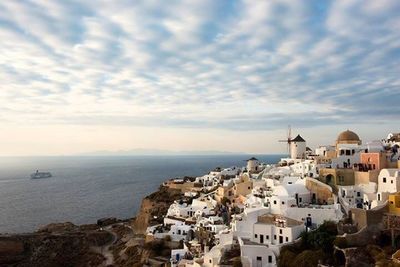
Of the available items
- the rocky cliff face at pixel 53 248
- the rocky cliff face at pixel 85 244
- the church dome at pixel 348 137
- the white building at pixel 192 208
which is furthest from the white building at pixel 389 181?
the rocky cliff face at pixel 53 248

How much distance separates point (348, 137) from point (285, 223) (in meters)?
19.4

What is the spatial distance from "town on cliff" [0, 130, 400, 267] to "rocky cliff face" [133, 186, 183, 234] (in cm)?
35

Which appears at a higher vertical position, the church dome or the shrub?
the church dome

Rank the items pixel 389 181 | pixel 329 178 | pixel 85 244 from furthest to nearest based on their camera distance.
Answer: pixel 85 244, pixel 329 178, pixel 389 181

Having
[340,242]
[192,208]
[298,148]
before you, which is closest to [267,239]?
[340,242]

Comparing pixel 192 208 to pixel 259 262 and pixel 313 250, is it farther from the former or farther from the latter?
pixel 313 250

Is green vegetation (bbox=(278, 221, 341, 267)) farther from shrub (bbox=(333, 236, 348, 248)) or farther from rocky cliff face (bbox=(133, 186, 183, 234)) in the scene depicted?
rocky cliff face (bbox=(133, 186, 183, 234))

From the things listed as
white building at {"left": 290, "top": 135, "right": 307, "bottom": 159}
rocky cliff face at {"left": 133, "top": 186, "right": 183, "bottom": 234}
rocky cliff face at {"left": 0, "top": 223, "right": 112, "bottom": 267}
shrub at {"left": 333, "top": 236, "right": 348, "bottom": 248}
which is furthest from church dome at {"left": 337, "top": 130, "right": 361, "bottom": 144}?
rocky cliff face at {"left": 0, "top": 223, "right": 112, "bottom": 267}

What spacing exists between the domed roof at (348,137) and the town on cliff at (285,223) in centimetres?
11

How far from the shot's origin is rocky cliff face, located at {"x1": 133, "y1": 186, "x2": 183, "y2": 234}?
189 feet

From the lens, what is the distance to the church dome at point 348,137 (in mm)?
47525

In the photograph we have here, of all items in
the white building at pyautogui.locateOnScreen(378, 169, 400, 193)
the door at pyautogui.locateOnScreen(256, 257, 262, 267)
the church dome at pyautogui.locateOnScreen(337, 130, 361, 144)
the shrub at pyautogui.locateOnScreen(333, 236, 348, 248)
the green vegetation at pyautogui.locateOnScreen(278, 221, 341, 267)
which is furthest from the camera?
the church dome at pyautogui.locateOnScreen(337, 130, 361, 144)

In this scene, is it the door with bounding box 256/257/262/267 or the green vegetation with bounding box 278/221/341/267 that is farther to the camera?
the door with bounding box 256/257/262/267

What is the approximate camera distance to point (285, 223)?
3219cm
